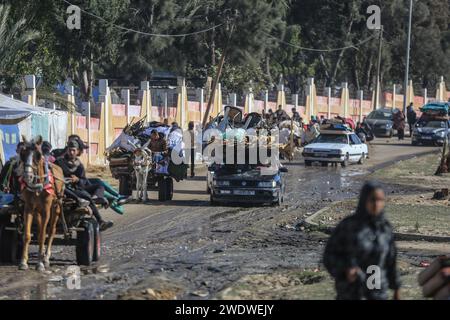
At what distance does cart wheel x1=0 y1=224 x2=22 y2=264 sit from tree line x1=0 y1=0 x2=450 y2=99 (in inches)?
654

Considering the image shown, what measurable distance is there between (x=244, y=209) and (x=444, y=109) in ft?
107

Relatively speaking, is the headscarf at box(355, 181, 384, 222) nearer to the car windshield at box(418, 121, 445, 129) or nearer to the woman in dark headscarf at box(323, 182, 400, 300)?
the woman in dark headscarf at box(323, 182, 400, 300)

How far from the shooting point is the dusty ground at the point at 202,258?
14.9m

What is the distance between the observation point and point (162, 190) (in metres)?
28.6

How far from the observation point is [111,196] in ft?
60.9

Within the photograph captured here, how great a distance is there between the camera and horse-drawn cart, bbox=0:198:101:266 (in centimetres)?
1736

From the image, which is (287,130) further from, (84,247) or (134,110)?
(84,247)

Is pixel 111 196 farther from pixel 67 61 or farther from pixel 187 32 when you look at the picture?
pixel 187 32

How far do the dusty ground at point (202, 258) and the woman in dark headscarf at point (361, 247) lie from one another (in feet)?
12.7

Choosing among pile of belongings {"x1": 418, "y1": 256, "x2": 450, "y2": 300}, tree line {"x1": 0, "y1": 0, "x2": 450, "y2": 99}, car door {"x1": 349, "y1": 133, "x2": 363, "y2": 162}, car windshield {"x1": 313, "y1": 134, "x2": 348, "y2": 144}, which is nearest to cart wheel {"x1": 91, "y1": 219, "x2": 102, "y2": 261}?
pile of belongings {"x1": 418, "y1": 256, "x2": 450, "y2": 300}

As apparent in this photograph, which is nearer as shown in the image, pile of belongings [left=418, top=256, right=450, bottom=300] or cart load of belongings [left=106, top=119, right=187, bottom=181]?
pile of belongings [left=418, top=256, right=450, bottom=300]

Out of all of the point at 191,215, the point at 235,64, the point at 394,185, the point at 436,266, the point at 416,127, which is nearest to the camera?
the point at 436,266

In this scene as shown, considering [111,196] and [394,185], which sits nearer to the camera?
[111,196]
